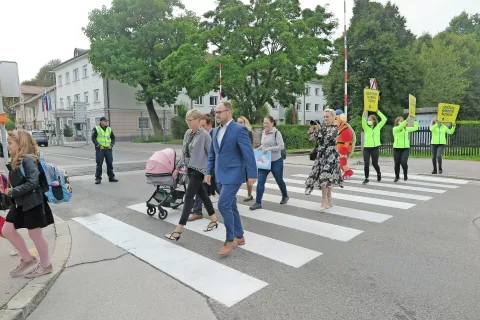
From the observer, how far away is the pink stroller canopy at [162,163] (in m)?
6.17

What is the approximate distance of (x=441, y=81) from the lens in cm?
3142

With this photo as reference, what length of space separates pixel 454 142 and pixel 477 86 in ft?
77.6

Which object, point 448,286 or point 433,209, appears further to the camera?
point 433,209

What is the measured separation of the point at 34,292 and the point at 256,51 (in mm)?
22084

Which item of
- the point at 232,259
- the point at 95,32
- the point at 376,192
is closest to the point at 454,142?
the point at 376,192

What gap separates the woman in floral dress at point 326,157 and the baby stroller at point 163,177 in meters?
2.44

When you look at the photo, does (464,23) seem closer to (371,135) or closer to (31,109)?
(371,135)

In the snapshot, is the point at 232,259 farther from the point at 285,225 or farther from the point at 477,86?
the point at 477,86

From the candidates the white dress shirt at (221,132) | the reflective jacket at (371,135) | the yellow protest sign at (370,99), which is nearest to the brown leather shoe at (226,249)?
the white dress shirt at (221,132)

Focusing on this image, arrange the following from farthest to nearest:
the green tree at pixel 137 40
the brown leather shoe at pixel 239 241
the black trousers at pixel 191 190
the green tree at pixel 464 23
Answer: the green tree at pixel 464 23 → the green tree at pixel 137 40 → the black trousers at pixel 191 190 → the brown leather shoe at pixel 239 241

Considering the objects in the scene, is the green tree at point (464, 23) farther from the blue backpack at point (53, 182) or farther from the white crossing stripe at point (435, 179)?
the blue backpack at point (53, 182)

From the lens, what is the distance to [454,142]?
→ 16.6 metres

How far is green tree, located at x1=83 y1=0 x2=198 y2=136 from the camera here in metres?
33.3

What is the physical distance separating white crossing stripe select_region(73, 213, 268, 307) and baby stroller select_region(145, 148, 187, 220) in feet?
2.36
